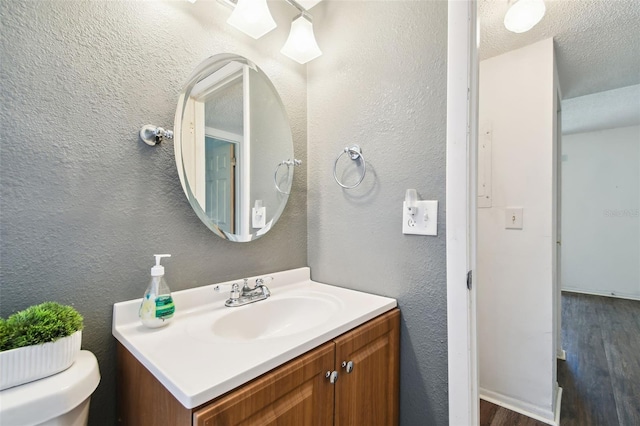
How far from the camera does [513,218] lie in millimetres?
1691

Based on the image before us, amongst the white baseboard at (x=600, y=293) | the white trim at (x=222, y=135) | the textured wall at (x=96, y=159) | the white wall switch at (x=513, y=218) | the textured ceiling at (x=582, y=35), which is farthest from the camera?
the white baseboard at (x=600, y=293)

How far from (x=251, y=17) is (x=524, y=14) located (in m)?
1.20

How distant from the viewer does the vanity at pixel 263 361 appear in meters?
0.58

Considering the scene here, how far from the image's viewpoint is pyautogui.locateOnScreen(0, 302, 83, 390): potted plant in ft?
1.87

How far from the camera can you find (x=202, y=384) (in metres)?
0.54

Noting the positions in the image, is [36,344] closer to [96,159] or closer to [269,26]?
[96,159]

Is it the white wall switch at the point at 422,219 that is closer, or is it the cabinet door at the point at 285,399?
the cabinet door at the point at 285,399

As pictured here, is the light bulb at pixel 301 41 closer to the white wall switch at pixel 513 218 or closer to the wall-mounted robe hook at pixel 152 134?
the wall-mounted robe hook at pixel 152 134

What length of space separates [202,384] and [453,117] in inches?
39.0

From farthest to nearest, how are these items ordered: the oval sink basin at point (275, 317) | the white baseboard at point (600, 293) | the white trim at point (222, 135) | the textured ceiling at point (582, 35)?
the white baseboard at point (600, 293) < the textured ceiling at point (582, 35) < the white trim at point (222, 135) < the oval sink basin at point (275, 317)

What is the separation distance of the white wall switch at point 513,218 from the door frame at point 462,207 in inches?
40.0

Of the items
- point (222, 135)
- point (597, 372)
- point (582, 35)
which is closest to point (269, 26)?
point (222, 135)


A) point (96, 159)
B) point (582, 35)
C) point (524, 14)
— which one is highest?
point (582, 35)

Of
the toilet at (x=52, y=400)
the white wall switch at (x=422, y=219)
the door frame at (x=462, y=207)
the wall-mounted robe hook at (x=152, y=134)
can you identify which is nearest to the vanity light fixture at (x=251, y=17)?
the wall-mounted robe hook at (x=152, y=134)
